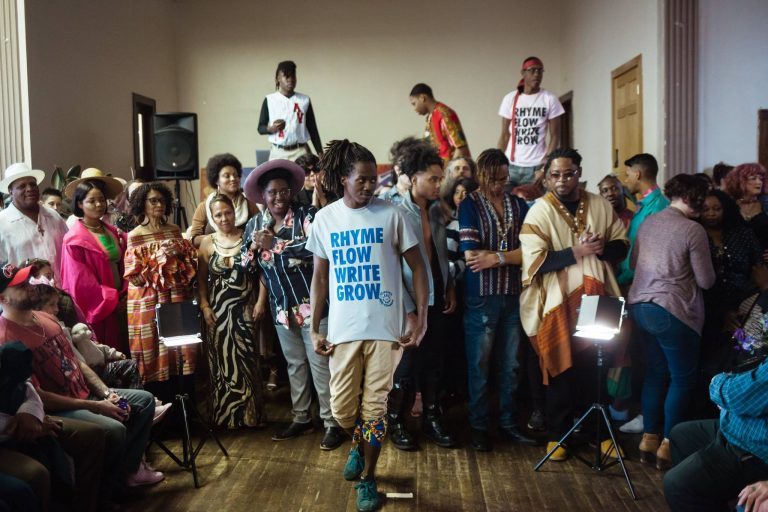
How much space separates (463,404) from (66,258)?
104 inches

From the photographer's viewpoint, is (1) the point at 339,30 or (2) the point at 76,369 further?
(1) the point at 339,30

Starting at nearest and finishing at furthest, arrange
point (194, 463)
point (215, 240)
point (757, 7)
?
point (194, 463) → point (215, 240) → point (757, 7)

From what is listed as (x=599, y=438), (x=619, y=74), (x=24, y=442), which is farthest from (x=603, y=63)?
(x=24, y=442)

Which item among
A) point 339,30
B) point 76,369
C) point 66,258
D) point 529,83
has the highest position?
point 339,30

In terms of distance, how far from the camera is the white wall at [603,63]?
645 centimetres

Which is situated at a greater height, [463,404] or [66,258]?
[66,258]

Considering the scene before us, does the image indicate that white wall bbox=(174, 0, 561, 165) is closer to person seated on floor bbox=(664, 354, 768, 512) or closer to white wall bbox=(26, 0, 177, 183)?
white wall bbox=(26, 0, 177, 183)

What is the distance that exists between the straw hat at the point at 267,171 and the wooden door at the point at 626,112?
3.90m

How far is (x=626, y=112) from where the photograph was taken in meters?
7.32

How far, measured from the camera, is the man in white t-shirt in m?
6.38

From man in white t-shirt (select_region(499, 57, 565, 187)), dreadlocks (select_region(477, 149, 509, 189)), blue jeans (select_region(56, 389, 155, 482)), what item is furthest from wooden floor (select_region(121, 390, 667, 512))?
man in white t-shirt (select_region(499, 57, 565, 187))

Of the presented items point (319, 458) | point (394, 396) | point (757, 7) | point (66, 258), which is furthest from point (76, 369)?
point (757, 7)

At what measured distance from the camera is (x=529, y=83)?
6391 mm

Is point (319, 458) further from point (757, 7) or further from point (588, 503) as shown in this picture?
point (757, 7)
